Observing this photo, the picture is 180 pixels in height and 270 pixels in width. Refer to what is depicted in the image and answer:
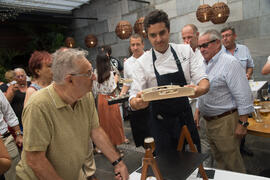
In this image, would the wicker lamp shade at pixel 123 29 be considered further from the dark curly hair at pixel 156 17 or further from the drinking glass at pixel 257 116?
the dark curly hair at pixel 156 17

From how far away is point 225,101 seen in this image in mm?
2166

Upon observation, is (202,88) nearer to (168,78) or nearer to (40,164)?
(168,78)

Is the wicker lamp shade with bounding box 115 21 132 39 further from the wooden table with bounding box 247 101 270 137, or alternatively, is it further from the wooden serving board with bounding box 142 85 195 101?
the wooden serving board with bounding box 142 85 195 101

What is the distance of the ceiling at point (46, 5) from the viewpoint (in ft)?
22.6

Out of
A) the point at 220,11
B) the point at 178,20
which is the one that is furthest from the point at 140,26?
the point at 220,11

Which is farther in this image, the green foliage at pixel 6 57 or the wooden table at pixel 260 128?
the green foliage at pixel 6 57

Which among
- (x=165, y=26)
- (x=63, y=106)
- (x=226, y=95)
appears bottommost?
(x=226, y=95)

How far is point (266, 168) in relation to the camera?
2908mm

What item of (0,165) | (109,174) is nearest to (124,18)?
(109,174)

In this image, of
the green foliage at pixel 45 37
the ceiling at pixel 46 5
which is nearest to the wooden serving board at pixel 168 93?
the ceiling at pixel 46 5

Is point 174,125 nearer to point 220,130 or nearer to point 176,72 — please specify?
point 176,72

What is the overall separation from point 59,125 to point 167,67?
38.3 inches

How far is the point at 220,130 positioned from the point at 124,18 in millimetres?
6682

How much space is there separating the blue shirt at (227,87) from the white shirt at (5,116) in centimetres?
242
